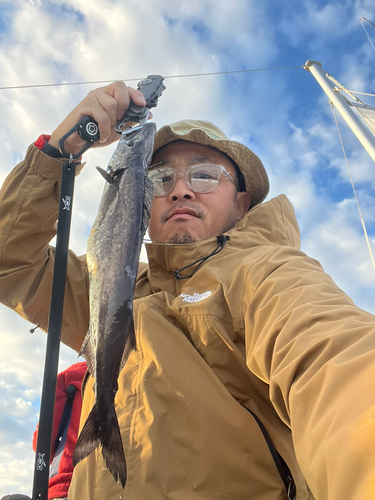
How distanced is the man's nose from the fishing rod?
2.66 ft

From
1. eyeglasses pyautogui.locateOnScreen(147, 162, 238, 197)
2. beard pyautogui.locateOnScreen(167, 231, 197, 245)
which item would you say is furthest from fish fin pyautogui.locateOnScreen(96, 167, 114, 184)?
eyeglasses pyautogui.locateOnScreen(147, 162, 238, 197)

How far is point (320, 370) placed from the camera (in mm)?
1196

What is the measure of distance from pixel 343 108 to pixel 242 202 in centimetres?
883

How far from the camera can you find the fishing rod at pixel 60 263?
2.02m

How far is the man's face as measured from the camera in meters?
3.16

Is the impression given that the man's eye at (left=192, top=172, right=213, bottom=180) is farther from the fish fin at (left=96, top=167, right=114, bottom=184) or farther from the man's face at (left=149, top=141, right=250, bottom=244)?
the fish fin at (left=96, top=167, right=114, bottom=184)

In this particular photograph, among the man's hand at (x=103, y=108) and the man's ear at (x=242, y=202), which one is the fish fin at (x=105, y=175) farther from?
the man's ear at (x=242, y=202)

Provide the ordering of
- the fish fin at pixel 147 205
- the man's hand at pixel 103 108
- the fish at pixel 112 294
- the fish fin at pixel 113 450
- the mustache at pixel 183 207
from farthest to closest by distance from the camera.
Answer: the mustache at pixel 183 207 → the man's hand at pixel 103 108 → the fish fin at pixel 147 205 → the fish at pixel 112 294 → the fish fin at pixel 113 450

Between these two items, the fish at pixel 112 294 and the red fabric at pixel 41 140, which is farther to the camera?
the red fabric at pixel 41 140

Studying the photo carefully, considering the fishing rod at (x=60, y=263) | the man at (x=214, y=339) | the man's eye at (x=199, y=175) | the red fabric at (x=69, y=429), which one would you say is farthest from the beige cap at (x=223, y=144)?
the red fabric at (x=69, y=429)

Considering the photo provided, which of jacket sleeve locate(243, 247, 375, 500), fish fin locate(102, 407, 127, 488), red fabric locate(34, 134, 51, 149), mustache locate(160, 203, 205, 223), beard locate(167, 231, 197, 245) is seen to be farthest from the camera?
mustache locate(160, 203, 205, 223)

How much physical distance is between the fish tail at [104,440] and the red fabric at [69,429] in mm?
1891

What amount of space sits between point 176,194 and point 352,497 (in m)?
2.72

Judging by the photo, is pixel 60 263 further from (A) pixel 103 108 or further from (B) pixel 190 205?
(B) pixel 190 205
